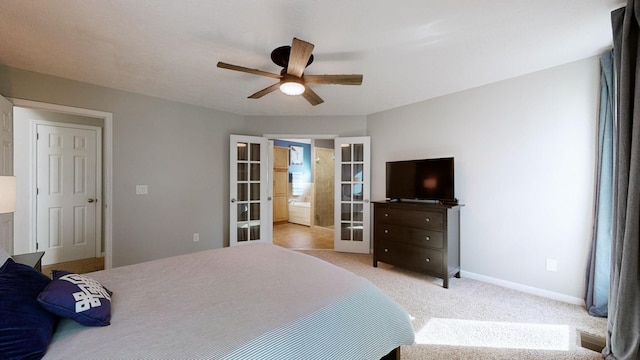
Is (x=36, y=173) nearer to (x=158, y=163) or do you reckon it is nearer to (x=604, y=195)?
(x=158, y=163)

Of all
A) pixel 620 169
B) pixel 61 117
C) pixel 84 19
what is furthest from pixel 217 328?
pixel 61 117

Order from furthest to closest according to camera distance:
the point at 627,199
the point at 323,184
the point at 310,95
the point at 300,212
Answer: the point at 300,212 < the point at 323,184 < the point at 310,95 < the point at 627,199

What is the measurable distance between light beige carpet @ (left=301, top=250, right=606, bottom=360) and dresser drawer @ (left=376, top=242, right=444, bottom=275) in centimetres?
19

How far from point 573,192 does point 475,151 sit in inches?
39.7

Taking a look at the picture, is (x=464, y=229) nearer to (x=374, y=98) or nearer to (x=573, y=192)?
(x=573, y=192)

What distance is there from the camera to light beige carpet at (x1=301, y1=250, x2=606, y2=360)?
6.17 feet

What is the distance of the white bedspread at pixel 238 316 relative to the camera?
97 cm

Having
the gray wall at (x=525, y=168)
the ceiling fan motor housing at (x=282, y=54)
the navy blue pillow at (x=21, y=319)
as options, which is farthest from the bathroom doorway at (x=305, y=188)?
the navy blue pillow at (x=21, y=319)

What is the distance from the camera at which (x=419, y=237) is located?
3.23 metres

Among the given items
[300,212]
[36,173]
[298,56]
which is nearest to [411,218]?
[298,56]

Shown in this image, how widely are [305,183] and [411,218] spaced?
480 cm

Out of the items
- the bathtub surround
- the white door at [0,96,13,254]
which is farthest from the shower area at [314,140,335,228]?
the white door at [0,96,13,254]

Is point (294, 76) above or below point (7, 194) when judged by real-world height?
above

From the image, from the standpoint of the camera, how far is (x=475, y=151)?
327cm
